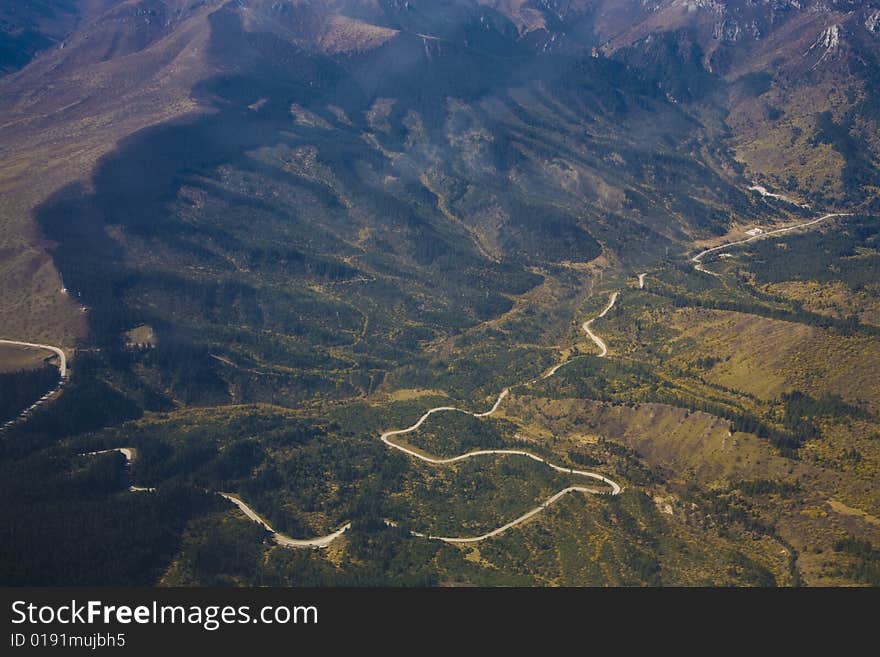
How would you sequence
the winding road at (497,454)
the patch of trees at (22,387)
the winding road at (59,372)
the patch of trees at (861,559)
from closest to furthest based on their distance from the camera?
the patch of trees at (861,559) < the winding road at (497,454) < the winding road at (59,372) < the patch of trees at (22,387)

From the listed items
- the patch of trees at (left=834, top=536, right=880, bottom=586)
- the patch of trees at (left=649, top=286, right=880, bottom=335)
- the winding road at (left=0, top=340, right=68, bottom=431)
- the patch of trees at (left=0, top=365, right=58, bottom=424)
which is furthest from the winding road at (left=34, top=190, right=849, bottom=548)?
the patch of trees at (left=834, top=536, right=880, bottom=586)

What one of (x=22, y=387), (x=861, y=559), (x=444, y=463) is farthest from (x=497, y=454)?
(x=22, y=387)

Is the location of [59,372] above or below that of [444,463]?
above

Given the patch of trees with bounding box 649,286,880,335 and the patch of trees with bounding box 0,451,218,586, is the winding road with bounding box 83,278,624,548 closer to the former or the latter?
the patch of trees with bounding box 0,451,218,586

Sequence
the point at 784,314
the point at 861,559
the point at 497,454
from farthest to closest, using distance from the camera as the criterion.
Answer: the point at 784,314 < the point at 497,454 < the point at 861,559

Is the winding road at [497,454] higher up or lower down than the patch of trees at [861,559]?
higher up

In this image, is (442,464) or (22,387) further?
(22,387)

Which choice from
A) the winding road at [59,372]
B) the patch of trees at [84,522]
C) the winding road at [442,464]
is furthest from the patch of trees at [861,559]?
the winding road at [59,372]

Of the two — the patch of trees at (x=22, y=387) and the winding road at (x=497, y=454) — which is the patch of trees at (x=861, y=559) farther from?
the patch of trees at (x=22, y=387)

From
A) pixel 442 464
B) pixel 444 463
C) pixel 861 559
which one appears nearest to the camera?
pixel 861 559

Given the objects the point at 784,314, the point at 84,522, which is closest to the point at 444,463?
the point at 84,522

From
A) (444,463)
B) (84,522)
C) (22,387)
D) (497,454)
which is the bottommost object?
(497,454)

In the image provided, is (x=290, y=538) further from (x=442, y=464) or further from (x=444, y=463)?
(x=444, y=463)
